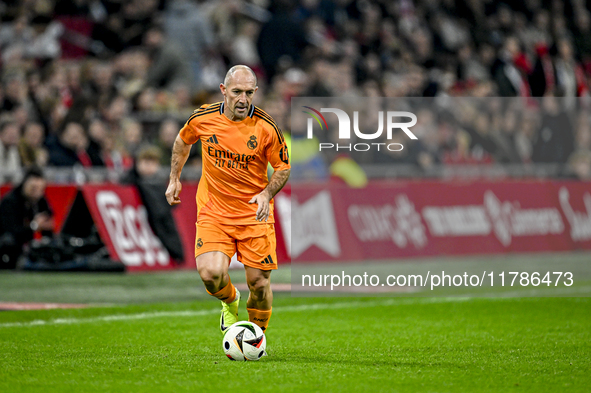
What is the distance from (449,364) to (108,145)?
30.7 feet

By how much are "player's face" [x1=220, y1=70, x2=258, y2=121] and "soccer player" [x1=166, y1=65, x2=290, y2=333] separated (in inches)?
0.6

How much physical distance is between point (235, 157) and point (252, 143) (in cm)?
19

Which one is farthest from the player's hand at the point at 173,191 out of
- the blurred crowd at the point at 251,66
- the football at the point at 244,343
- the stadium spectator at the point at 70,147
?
the stadium spectator at the point at 70,147

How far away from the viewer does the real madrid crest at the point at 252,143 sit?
25.6 ft

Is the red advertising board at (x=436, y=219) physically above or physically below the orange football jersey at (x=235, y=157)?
below

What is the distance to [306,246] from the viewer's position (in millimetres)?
15766

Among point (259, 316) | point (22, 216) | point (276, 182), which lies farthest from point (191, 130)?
point (22, 216)

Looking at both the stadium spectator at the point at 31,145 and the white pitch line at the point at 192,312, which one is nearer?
the white pitch line at the point at 192,312

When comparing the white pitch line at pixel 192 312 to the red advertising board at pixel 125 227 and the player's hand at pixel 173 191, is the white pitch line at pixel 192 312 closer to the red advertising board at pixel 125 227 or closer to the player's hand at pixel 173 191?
the player's hand at pixel 173 191

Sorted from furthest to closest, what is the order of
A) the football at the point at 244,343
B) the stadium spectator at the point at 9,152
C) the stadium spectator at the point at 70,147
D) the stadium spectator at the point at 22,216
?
the stadium spectator at the point at 70,147 < the stadium spectator at the point at 9,152 < the stadium spectator at the point at 22,216 < the football at the point at 244,343

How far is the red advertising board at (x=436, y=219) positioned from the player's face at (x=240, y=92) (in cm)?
811

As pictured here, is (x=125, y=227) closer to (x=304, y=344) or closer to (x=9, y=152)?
(x=9, y=152)

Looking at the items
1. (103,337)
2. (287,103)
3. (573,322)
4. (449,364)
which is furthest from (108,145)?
(449,364)

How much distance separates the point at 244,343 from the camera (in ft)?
24.3
